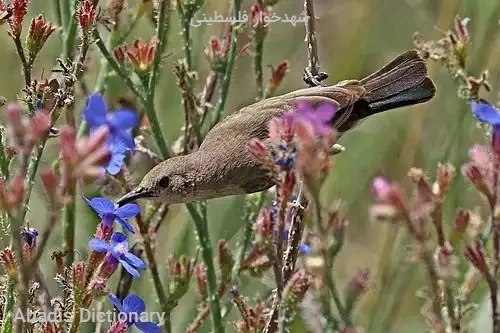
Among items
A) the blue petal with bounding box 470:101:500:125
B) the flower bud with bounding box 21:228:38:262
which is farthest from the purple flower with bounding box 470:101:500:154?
the flower bud with bounding box 21:228:38:262

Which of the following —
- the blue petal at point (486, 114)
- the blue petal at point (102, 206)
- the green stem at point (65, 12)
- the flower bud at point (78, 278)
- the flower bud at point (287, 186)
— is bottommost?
the flower bud at point (78, 278)

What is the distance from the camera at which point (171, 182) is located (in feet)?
9.50

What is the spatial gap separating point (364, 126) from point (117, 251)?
343cm

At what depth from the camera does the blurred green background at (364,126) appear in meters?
3.80

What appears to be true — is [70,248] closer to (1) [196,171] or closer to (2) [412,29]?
(1) [196,171]

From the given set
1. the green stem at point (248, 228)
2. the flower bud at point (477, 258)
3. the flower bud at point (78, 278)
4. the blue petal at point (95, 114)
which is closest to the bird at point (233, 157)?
the green stem at point (248, 228)

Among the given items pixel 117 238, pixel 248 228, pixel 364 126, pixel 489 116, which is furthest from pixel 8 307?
pixel 364 126

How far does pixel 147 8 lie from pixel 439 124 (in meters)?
2.71

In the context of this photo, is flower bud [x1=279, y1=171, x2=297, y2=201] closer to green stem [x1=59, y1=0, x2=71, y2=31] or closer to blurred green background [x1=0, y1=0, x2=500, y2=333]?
blurred green background [x1=0, y1=0, x2=500, y2=333]

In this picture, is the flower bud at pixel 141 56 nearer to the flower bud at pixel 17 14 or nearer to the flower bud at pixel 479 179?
the flower bud at pixel 17 14

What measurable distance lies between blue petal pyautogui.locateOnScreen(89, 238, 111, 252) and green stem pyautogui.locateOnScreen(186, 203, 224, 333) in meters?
0.83

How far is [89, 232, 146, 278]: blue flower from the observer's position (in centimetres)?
195

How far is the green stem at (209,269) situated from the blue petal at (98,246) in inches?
32.7

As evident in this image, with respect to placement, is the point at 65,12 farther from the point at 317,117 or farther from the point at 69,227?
the point at 317,117
